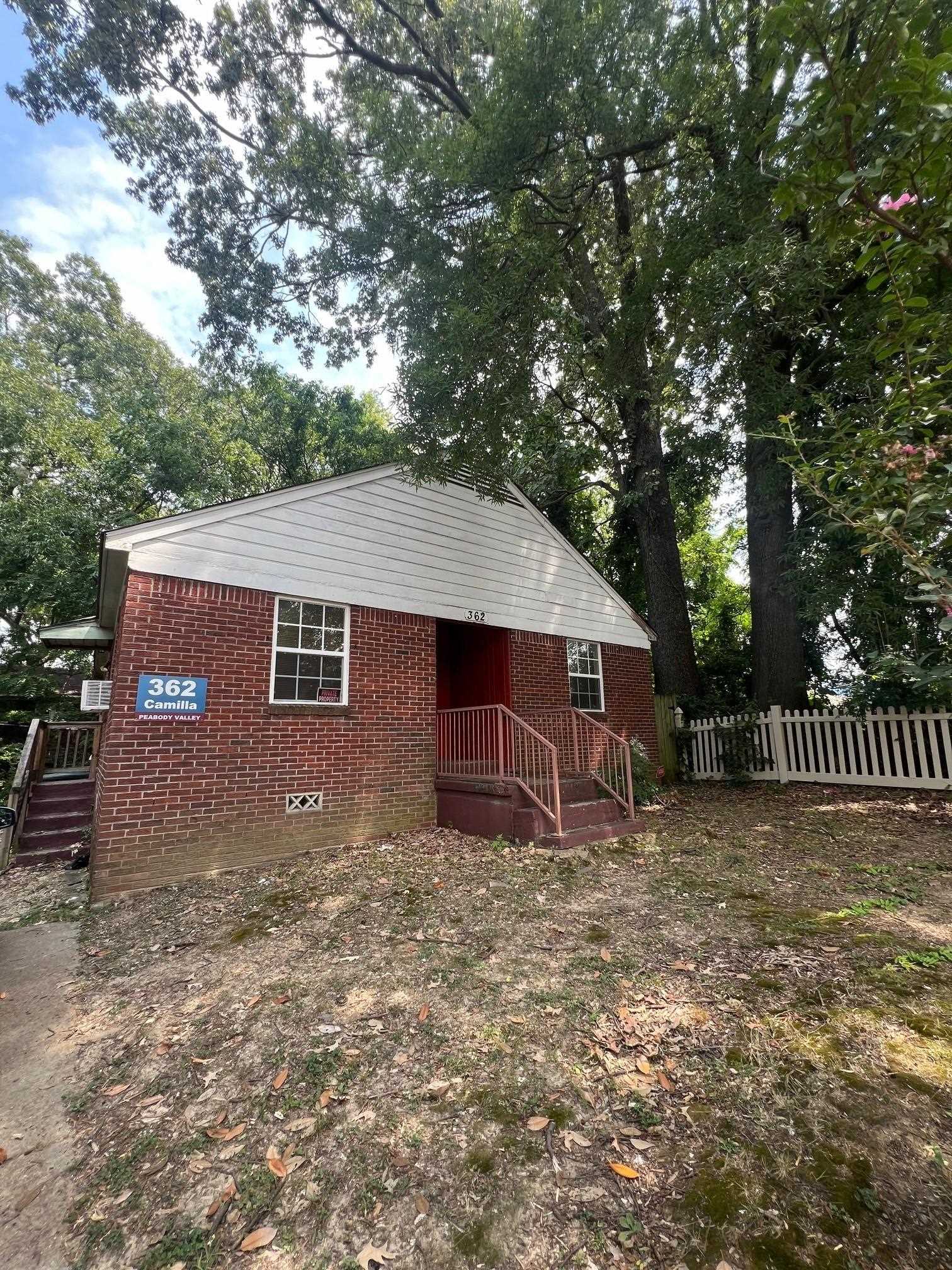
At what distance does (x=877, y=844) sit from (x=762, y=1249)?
235 inches

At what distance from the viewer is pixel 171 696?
19.6 feet

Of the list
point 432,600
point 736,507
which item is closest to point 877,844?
point 432,600

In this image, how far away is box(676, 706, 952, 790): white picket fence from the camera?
8312mm

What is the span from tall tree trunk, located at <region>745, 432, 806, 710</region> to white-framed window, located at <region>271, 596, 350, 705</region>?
27.6ft

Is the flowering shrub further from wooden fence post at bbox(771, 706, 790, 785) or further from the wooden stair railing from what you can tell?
the wooden stair railing

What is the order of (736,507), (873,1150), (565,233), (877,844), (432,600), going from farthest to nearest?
(736,507), (565,233), (432,600), (877,844), (873,1150)

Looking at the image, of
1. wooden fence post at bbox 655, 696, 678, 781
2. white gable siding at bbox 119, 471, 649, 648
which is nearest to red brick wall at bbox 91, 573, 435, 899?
white gable siding at bbox 119, 471, 649, 648

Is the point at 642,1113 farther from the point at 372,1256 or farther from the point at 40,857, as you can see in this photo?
the point at 40,857

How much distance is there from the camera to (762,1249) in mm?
1672

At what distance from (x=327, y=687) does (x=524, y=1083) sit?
5.41m

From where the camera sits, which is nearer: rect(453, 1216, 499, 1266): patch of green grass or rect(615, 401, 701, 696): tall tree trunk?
rect(453, 1216, 499, 1266): patch of green grass

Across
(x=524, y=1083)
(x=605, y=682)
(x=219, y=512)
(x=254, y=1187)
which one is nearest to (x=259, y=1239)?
(x=254, y=1187)

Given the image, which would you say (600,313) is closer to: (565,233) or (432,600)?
(565,233)

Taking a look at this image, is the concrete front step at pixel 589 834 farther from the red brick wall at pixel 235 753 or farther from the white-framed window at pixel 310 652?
the white-framed window at pixel 310 652
